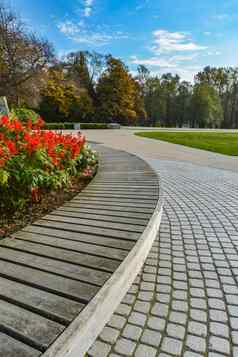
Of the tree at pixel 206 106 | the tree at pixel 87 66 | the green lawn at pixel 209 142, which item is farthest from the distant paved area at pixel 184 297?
the tree at pixel 206 106

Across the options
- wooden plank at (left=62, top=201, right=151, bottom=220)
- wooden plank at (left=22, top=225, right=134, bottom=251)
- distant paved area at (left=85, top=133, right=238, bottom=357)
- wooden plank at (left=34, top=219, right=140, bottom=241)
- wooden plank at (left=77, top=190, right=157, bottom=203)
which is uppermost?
wooden plank at (left=77, top=190, right=157, bottom=203)

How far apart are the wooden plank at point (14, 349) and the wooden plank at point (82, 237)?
3.27 feet

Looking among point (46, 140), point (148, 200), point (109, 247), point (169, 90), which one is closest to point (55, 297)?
point (109, 247)

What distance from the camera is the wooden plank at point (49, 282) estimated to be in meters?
1.45

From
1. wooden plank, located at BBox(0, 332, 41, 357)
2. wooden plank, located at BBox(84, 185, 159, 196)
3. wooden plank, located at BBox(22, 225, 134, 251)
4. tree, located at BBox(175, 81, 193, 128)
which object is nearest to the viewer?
wooden plank, located at BBox(0, 332, 41, 357)

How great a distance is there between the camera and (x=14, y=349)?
1097 millimetres

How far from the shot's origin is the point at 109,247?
201 cm

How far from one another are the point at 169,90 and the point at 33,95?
30.8 m

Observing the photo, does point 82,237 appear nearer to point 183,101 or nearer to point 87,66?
point 87,66

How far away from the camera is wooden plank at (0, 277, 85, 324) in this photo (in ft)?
4.24

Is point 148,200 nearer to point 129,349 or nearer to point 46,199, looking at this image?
point 46,199

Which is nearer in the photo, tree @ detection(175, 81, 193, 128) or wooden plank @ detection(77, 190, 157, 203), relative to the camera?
wooden plank @ detection(77, 190, 157, 203)

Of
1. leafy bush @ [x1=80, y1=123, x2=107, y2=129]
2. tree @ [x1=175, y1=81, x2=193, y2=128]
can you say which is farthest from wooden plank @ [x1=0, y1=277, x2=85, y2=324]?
tree @ [x1=175, y1=81, x2=193, y2=128]

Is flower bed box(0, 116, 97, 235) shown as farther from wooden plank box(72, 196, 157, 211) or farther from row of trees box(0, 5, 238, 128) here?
row of trees box(0, 5, 238, 128)
